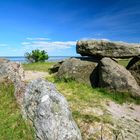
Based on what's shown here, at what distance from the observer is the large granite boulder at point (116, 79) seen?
1580 centimetres

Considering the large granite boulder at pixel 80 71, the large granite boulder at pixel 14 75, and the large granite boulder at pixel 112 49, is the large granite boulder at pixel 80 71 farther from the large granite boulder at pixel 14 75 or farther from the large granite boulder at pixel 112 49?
the large granite boulder at pixel 14 75

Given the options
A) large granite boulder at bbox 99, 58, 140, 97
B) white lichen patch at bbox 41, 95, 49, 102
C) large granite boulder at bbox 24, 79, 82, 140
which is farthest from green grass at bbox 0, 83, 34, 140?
large granite boulder at bbox 99, 58, 140, 97

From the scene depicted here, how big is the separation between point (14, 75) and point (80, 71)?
692 centimetres

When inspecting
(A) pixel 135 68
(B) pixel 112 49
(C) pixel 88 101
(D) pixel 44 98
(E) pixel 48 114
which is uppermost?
(B) pixel 112 49

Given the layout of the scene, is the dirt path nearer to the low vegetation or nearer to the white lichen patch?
the low vegetation

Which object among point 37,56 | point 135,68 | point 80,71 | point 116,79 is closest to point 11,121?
point 116,79

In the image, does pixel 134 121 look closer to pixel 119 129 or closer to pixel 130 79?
pixel 119 129

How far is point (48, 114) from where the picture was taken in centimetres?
1034

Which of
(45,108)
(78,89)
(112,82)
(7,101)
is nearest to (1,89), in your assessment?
(7,101)

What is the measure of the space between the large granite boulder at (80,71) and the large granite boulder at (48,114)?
20.5 ft

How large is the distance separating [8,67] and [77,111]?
3807 millimetres

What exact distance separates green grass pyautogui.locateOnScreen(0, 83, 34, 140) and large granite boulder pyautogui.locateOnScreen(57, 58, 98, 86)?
6935mm

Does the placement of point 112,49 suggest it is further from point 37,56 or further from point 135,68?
point 37,56

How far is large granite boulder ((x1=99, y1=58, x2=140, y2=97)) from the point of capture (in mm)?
15797
